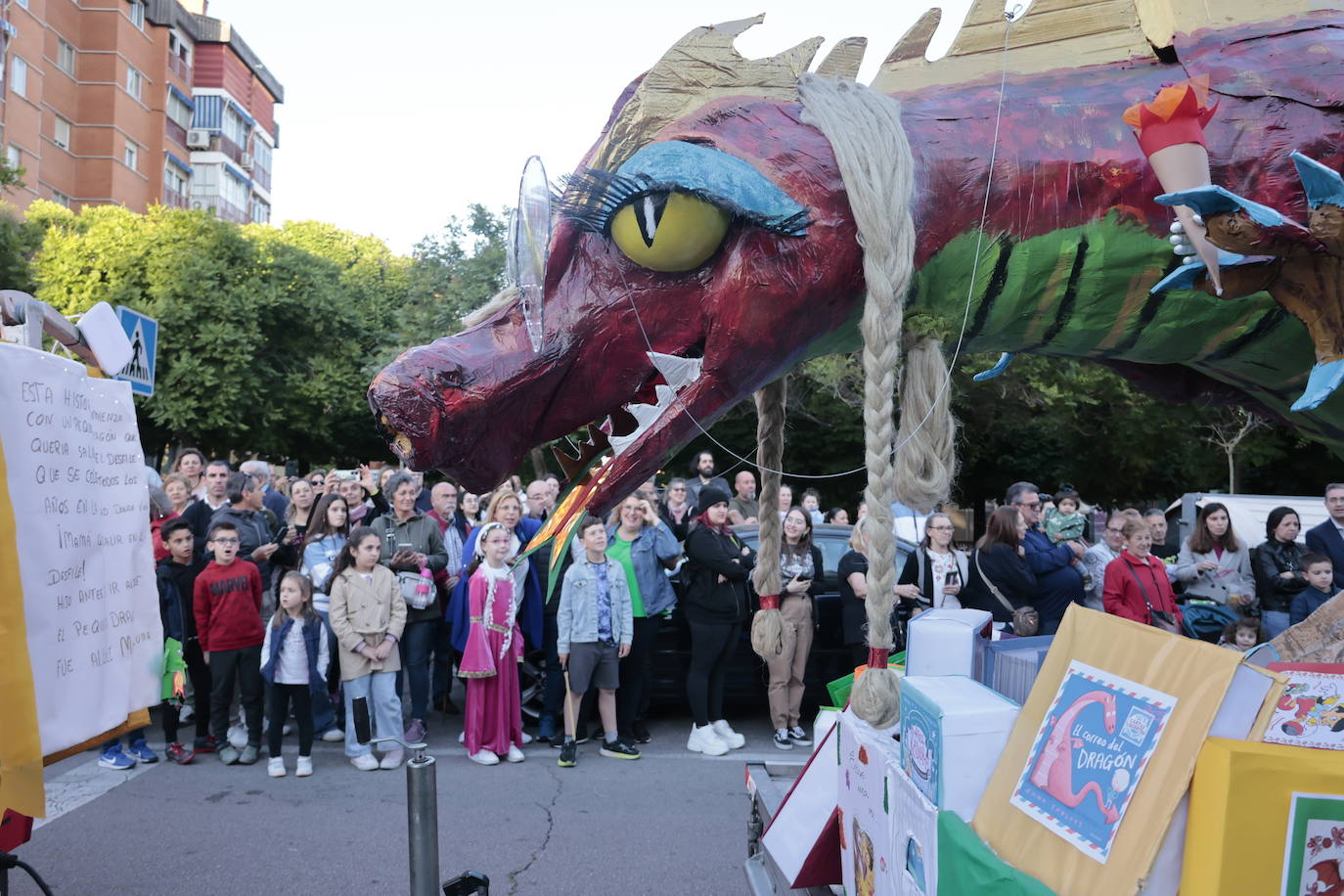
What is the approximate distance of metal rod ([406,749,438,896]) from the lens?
2.60 m

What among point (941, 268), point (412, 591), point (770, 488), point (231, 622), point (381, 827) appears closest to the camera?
point (941, 268)

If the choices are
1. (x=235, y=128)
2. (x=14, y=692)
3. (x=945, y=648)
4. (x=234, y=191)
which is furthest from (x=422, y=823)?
(x=235, y=128)

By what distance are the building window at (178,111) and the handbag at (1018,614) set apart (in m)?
37.9

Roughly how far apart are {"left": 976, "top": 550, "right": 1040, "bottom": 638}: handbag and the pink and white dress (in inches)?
111

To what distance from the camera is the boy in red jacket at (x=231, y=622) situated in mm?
5883

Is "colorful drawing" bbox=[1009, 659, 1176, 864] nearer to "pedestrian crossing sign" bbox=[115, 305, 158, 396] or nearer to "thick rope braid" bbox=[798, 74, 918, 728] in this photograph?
"thick rope braid" bbox=[798, 74, 918, 728]

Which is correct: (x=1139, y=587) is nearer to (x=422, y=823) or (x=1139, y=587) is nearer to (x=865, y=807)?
(x=865, y=807)

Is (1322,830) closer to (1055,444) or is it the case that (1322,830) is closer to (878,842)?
(878,842)

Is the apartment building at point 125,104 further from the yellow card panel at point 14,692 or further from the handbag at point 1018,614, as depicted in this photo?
the yellow card panel at point 14,692

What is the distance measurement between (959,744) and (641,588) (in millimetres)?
4785

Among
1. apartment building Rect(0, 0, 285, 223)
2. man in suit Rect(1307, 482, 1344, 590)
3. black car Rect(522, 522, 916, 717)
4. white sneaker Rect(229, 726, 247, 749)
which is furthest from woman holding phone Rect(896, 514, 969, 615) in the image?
apartment building Rect(0, 0, 285, 223)

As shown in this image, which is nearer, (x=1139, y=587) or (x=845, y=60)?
(x=845, y=60)

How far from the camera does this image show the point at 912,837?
203 cm

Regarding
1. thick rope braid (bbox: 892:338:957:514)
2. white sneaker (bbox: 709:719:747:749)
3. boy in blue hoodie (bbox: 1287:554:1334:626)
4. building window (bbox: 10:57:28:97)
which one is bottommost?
white sneaker (bbox: 709:719:747:749)
